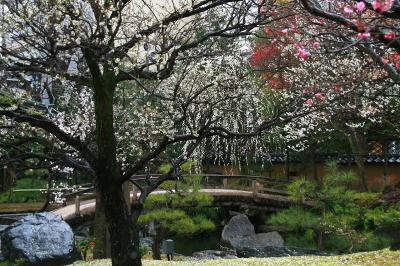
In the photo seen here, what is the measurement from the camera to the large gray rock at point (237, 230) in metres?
17.9

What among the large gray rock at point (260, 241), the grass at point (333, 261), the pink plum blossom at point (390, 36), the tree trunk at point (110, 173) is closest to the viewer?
the pink plum blossom at point (390, 36)

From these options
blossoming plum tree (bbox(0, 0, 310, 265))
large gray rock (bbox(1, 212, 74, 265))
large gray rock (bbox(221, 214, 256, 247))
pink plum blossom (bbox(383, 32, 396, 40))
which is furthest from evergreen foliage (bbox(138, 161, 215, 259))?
pink plum blossom (bbox(383, 32, 396, 40))

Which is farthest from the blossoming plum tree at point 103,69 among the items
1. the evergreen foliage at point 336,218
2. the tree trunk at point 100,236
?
the evergreen foliage at point 336,218

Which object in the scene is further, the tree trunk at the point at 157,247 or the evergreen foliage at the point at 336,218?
the evergreen foliage at the point at 336,218

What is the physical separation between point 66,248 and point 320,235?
8435 millimetres

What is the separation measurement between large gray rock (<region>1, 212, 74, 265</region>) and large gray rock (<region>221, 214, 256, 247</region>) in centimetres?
869

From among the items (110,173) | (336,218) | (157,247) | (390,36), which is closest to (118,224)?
(110,173)

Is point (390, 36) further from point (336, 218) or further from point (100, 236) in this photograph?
point (336, 218)

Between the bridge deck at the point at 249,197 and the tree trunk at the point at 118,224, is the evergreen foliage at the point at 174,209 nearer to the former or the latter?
the bridge deck at the point at 249,197

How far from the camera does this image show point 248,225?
1848 cm

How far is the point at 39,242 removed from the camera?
962 centimetres

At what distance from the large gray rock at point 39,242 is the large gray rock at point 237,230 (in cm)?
869

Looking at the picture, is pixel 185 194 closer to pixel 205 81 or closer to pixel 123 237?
pixel 205 81

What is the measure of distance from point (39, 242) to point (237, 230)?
382 inches
